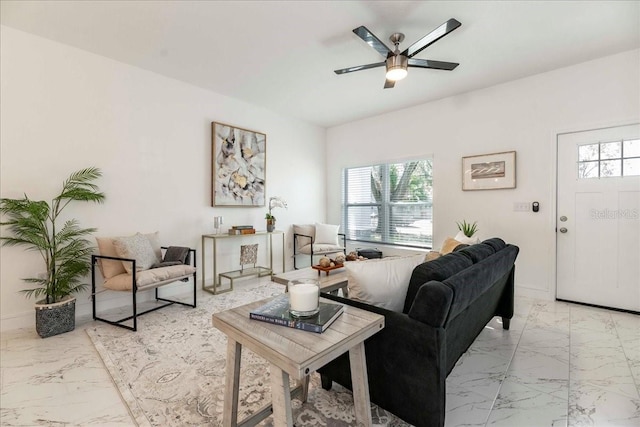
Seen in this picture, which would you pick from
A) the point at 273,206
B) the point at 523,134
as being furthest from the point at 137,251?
the point at 523,134

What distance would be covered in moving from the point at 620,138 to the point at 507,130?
3.43ft

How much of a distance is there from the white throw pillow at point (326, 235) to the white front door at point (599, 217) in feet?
9.89

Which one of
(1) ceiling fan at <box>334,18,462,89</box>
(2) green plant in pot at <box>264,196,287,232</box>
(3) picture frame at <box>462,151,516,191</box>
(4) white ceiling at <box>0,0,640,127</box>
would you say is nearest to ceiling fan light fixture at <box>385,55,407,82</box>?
(1) ceiling fan at <box>334,18,462,89</box>

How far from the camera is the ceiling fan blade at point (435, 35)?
206 centimetres

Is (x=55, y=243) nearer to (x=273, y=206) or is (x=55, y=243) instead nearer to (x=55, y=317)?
(x=55, y=317)

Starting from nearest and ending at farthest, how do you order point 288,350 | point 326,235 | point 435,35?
1. point 288,350
2. point 435,35
3. point 326,235

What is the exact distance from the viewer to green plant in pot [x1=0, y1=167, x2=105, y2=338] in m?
2.47

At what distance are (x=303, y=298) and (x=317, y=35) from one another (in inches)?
97.4

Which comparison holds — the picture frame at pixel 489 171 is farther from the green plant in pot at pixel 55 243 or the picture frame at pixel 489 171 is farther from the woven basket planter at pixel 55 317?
the woven basket planter at pixel 55 317

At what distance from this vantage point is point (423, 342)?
1286 mm

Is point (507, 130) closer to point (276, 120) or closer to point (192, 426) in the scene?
point (276, 120)

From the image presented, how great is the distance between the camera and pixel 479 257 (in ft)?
6.18

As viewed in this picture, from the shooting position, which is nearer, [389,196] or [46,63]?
[46,63]

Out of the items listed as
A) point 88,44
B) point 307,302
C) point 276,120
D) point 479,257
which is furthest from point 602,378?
point 88,44
